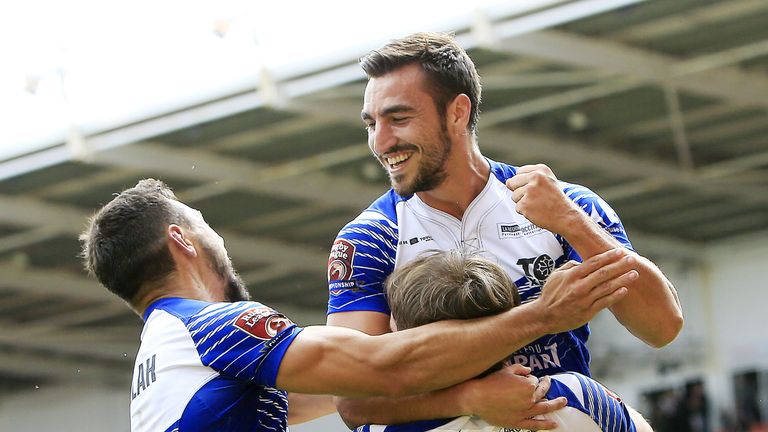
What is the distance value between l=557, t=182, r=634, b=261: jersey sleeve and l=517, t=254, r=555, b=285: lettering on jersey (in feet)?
0.28

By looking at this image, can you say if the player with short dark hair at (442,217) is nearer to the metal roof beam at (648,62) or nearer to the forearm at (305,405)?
the forearm at (305,405)

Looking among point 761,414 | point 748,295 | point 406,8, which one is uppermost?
point 406,8

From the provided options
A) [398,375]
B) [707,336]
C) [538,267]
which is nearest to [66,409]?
[707,336]

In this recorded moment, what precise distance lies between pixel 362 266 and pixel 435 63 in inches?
33.8

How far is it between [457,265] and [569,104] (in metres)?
15.0

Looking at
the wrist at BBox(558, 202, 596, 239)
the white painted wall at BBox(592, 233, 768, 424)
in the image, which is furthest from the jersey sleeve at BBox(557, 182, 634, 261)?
the white painted wall at BBox(592, 233, 768, 424)

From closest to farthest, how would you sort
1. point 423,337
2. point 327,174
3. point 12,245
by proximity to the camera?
point 423,337 < point 327,174 < point 12,245

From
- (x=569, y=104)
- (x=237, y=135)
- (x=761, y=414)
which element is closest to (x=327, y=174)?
(x=237, y=135)

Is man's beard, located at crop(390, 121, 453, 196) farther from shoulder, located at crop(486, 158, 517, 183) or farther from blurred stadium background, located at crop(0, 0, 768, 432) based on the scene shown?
blurred stadium background, located at crop(0, 0, 768, 432)

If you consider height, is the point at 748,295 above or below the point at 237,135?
below

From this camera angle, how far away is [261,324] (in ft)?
13.3

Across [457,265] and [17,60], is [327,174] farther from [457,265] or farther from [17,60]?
[457,265]

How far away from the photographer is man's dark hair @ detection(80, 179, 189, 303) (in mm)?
4430

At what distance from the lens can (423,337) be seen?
402 cm
